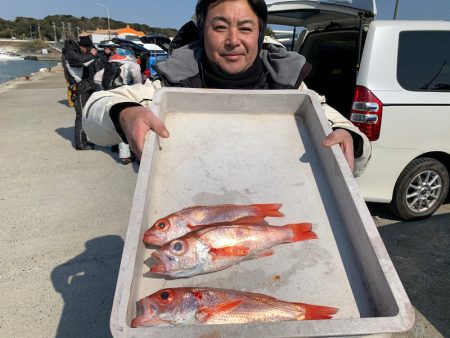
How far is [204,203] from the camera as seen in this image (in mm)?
1610

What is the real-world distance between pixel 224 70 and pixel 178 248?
121 cm

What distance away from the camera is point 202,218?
1.49 metres

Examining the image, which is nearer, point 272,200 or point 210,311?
point 210,311

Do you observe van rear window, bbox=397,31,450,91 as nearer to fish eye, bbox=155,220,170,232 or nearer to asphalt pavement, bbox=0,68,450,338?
asphalt pavement, bbox=0,68,450,338

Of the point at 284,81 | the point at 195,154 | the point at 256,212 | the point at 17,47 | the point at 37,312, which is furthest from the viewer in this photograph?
the point at 17,47

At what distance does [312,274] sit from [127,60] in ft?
24.9

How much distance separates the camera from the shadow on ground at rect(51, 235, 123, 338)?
2.71 m

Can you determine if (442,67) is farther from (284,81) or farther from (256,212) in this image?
Result: (256,212)

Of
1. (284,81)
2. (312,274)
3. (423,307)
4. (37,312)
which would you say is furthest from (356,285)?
(37,312)

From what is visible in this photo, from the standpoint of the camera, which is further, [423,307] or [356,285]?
[423,307]

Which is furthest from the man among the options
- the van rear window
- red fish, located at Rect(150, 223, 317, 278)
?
the van rear window

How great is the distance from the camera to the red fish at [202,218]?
1.38 meters

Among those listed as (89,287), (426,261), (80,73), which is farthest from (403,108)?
(80,73)

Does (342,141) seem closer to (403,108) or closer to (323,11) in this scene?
(403,108)
